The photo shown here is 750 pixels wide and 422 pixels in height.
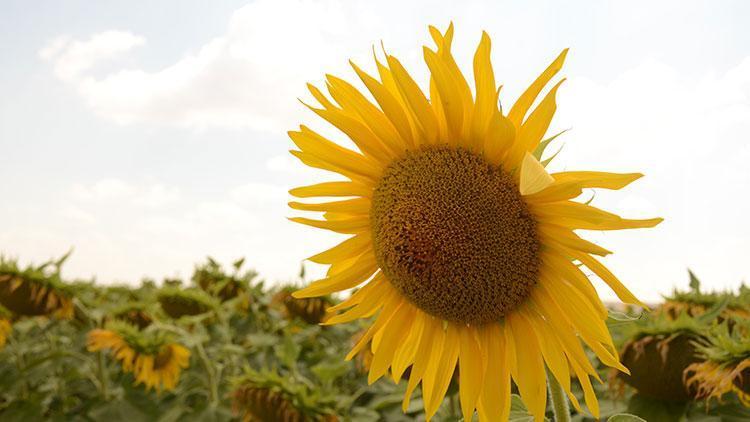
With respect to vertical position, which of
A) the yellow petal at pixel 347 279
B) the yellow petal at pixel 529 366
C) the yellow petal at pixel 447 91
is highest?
the yellow petal at pixel 447 91

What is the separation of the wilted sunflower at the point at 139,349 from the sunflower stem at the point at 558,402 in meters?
2.99

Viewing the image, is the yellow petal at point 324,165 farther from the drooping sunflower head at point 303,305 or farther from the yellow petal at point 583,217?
the drooping sunflower head at point 303,305

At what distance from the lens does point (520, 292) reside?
151cm

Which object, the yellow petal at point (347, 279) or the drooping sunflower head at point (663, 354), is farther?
the drooping sunflower head at point (663, 354)

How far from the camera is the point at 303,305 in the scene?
4.90 metres

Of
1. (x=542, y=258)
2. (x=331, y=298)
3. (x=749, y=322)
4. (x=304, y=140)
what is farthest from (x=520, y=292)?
(x=331, y=298)

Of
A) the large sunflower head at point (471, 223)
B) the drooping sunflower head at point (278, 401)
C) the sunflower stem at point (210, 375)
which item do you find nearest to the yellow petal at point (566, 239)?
the large sunflower head at point (471, 223)

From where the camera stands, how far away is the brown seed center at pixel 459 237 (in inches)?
57.5

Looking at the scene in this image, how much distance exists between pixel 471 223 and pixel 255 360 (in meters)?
3.42

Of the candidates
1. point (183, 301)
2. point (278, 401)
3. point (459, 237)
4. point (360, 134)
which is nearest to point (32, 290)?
point (183, 301)

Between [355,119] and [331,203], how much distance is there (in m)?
0.26

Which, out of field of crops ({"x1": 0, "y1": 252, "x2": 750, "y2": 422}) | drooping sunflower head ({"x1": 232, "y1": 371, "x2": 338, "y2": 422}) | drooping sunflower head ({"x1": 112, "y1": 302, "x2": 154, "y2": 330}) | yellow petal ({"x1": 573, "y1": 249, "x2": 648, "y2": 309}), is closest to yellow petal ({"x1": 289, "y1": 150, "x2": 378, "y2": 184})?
yellow petal ({"x1": 573, "y1": 249, "x2": 648, "y2": 309})

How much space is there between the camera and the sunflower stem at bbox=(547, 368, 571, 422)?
1.46 meters

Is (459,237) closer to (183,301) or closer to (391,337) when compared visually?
(391,337)
